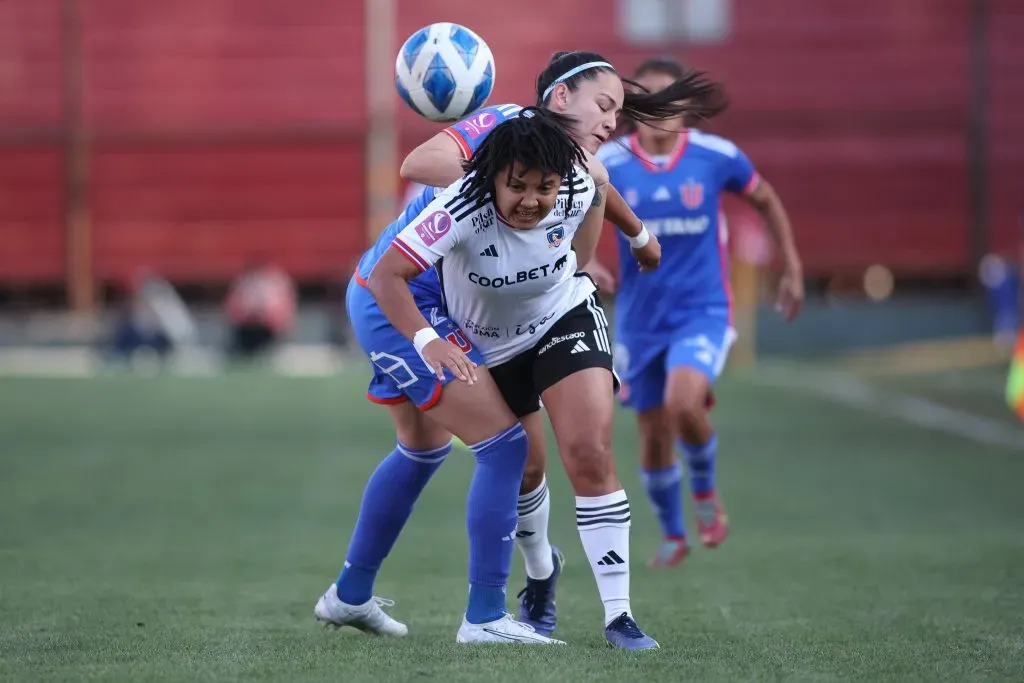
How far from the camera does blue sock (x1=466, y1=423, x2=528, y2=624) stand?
514 cm

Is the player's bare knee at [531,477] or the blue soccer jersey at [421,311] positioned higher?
the blue soccer jersey at [421,311]

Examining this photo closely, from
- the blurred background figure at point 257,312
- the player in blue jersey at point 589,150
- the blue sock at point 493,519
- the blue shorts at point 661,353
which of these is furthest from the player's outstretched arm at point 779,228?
the blurred background figure at point 257,312

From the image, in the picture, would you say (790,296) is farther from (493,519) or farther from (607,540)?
(493,519)

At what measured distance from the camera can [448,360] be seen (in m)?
4.79

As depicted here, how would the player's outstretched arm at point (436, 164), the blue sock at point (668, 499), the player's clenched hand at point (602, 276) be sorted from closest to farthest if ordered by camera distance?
the player's outstretched arm at point (436, 164) → the player's clenched hand at point (602, 276) → the blue sock at point (668, 499)

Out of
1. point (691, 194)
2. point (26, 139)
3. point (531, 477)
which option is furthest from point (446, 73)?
point (26, 139)

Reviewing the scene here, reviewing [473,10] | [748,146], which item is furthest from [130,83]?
[748,146]

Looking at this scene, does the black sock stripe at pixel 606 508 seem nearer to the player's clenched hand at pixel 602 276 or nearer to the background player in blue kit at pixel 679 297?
the player's clenched hand at pixel 602 276

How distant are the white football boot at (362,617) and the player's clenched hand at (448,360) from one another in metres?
1.15

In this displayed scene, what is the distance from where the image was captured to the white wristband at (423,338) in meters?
4.85

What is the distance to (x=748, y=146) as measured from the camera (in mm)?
34469

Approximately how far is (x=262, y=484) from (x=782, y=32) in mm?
26089

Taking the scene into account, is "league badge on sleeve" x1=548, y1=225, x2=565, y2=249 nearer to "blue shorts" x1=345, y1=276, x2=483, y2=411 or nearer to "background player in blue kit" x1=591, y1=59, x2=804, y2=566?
"blue shorts" x1=345, y1=276, x2=483, y2=411

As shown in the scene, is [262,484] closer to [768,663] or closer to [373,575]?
[373,575]
